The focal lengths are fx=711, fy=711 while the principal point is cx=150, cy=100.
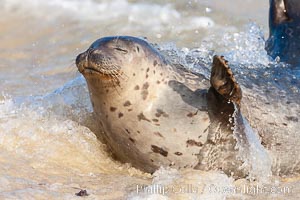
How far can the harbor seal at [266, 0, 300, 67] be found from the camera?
20.5ft

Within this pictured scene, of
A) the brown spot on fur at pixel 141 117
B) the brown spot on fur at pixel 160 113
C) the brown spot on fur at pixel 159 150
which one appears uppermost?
the brown spot on fur at pixel 160 113

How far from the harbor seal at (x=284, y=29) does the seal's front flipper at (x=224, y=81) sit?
1.87 metres

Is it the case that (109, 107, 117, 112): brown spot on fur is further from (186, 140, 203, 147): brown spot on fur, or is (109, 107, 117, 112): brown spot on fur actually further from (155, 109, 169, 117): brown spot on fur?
(186, 140, 203, 147): brown spot on fur

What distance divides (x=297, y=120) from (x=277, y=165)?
0.40m

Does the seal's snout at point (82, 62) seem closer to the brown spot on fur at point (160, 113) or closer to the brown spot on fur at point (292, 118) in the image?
the brown spot on fur at point (160, 113)

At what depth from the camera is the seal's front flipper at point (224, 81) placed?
4.32 m

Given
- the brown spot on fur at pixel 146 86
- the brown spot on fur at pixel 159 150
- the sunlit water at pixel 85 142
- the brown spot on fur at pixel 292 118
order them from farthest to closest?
the brown spot on fur at pixel 292 118, the brown spot on fur at pixel 146 86, the brown spot on fur at pixel 159 150, the sunlit water at pixel 85 142

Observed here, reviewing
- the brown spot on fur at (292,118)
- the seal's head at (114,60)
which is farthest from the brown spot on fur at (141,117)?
the brown spot on fur at (292,118)

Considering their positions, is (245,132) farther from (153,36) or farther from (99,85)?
(153,36)

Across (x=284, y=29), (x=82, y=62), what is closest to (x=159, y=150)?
(x=82, y=62)

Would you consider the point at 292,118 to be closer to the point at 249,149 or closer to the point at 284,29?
the point at 249,149

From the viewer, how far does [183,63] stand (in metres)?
5.03

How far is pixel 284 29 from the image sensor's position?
21.3 feet

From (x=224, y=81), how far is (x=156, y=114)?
48 centimetres
